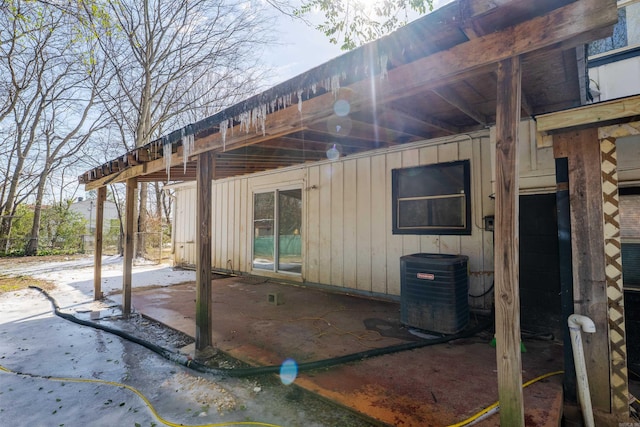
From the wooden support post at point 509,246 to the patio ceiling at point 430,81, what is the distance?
170mm

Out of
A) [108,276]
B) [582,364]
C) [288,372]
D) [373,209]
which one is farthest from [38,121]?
[582,364]

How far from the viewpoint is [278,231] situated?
6.54 m

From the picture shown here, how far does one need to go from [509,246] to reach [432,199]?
297cm

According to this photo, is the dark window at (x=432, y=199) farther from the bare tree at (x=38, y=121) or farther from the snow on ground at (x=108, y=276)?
the bare tree at (x=38, y=121)

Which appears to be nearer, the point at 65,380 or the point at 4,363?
the point at 65,380

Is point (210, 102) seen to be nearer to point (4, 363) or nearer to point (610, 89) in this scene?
point (4, 363)

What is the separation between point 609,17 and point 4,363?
4951 millimetres

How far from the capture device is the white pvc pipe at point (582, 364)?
182 cm

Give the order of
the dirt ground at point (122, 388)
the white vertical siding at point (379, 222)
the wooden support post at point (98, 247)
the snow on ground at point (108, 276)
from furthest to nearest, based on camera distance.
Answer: the snow on ground at point (108, 276)
the wooden support post at point (98, 247)
the white vertical siding at point (379, 222)
the dirt ground at point (122, 388)

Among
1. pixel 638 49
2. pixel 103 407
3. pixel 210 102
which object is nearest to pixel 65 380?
pixel 103 407

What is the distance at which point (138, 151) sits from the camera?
12.7 feet

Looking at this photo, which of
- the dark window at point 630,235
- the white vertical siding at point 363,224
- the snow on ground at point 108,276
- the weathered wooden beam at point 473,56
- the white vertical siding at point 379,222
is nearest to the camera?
the weathered wooden beam at point 473,56

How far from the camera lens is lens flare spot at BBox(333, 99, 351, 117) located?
2035mm

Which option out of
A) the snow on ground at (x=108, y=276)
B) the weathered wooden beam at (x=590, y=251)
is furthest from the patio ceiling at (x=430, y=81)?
the snow on ground at (x=108, y=276)
